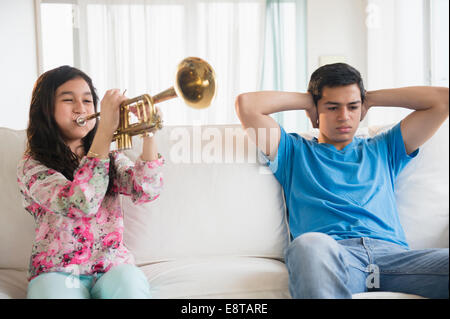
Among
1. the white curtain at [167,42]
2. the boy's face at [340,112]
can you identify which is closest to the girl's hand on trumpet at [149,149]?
the boy's face at [340,112]

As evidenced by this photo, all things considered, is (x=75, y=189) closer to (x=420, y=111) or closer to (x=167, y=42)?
Result: (x=420, y=111)

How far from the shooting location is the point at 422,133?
4.11ft

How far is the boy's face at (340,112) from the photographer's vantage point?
1262 millimetres

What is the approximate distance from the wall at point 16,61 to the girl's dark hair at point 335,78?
182 centimetres

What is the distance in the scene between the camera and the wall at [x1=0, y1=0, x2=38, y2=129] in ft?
7.91

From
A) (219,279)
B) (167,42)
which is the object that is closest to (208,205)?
(219,279)

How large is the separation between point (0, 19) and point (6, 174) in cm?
125

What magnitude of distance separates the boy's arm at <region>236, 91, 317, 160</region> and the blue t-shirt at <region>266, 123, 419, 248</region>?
0.04m

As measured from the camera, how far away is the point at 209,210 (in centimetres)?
132

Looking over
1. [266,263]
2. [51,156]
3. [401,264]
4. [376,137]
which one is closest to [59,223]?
[51,156]

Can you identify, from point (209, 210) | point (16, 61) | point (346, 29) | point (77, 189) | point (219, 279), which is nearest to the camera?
point (77, 189)

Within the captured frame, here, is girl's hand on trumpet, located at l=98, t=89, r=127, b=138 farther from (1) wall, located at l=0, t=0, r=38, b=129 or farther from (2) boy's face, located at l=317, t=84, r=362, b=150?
(1) wall, located at l=0, t=0, r=38, b=129

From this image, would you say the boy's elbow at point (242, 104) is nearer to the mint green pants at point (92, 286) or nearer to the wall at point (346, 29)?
the mint green pants at point (92, 286)

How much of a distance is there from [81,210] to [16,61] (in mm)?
2018
